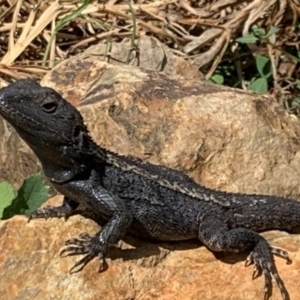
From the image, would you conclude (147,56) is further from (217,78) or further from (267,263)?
(267,263)

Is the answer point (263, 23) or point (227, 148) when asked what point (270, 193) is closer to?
point (227, 148)

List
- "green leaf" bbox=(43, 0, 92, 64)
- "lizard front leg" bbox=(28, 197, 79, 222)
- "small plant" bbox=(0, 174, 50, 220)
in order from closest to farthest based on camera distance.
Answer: "lizard front leg" bbox=(28, 197, 79, 222), "small plant" bbox=(0, 174, 50, 220), "green leaf" bbox=(43, 0, 92, 64)

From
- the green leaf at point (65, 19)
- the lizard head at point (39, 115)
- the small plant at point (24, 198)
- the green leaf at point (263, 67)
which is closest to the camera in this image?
the lizard head at point (39, 115)

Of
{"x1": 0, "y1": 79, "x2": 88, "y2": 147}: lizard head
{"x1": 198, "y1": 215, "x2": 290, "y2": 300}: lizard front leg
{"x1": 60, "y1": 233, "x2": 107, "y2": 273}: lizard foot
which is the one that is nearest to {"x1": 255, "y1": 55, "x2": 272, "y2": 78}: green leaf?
{"x1": 198, "y1": 215, "x2": 290, "y2": 300}: lizard front leg

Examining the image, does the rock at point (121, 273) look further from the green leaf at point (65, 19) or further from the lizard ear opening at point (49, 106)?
the green leaf at point (65, 19)

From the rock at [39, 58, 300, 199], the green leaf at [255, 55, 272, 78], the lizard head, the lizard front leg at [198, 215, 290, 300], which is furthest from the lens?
the green leaf at [255, 55, 272, 78]

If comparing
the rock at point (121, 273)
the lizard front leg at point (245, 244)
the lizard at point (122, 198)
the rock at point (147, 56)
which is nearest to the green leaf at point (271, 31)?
the rock at point (147, 56)

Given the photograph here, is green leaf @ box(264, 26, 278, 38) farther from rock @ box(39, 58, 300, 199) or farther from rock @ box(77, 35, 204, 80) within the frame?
rock @ box(39, 58, 300, 199)
